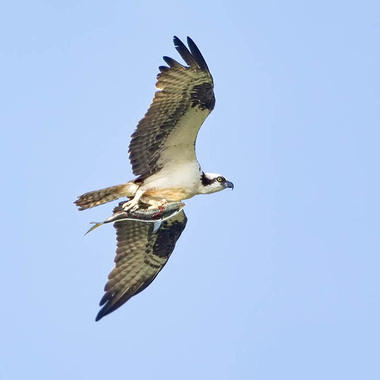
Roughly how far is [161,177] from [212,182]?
0.77 metres

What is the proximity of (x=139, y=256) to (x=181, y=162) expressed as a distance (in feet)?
5.73

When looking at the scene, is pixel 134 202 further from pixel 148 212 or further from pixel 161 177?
pixel 161 177

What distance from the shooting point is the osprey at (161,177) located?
13.3m

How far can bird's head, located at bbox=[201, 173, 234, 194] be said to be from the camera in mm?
14203

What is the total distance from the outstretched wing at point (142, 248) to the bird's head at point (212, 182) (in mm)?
712

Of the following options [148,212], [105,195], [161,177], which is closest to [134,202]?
[148,212]

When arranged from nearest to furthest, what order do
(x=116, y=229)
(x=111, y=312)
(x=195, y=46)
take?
(x=195, y=46) → (x=111, y=312) → (x=116, y=229)

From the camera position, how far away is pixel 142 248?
14867 mm

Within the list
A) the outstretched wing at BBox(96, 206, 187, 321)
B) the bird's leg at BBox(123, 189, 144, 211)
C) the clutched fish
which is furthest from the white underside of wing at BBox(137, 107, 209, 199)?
the outstretched wing at BBox(96, 206, 187, 321)

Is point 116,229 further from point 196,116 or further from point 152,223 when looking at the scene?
point 196,116

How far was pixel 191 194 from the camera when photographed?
46.6 feet

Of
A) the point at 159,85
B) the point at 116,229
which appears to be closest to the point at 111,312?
the point at 116,229

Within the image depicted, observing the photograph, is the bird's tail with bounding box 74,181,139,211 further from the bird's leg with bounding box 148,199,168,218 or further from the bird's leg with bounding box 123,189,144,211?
the bird's leg with bounding box 148,199,168,218

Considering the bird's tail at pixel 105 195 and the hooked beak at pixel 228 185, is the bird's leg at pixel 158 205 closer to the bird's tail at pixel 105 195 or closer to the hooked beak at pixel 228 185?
the bird's tail at pixel 105 195
